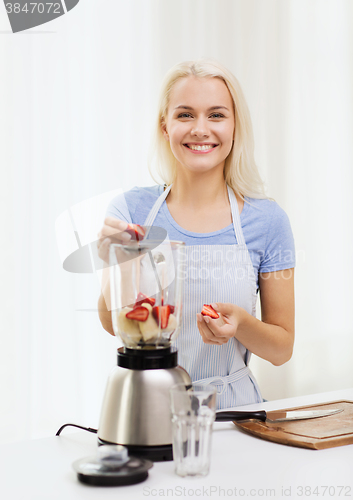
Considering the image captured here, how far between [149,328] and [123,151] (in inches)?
48.6

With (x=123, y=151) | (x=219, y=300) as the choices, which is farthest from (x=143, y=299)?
(x=123, y=151)

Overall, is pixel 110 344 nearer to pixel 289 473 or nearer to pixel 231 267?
pixel 231 267

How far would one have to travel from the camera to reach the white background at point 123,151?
179 cm

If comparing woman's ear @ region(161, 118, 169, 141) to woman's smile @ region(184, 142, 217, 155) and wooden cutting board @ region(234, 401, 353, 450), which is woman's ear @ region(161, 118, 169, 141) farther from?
wooden cutting board @ region(234, 401, 353, 450)

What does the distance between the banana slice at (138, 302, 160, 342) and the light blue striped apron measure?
0.50 m

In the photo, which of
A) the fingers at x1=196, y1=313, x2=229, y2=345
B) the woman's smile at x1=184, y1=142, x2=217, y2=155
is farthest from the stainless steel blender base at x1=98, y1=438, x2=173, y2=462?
the woman's smile at x1=184, y1=142, x2=217, y2=155

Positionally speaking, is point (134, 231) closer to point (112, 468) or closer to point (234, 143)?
point (112, 468)

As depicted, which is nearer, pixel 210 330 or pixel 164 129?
pixel 210 330

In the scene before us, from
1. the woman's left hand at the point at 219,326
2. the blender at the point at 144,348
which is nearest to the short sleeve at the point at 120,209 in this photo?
the woman's left hand at the point at 219,326

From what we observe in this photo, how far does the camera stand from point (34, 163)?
181 cm

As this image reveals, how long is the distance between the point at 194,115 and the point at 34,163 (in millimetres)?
697

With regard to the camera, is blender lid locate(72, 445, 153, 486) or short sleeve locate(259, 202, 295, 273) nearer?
blender lid locate(72, 445, 153, 486)

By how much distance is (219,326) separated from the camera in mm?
1040

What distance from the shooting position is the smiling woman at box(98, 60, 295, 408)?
1346 mm
